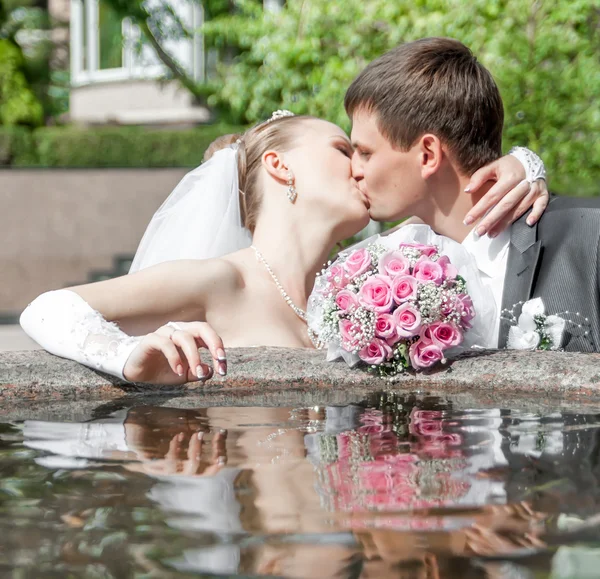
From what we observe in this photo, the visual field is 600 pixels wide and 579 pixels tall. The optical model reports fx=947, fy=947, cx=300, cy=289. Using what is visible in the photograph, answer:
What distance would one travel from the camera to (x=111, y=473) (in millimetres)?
1740

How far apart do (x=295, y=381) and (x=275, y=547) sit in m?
1.29

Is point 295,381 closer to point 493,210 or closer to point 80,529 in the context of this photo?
point 493,210

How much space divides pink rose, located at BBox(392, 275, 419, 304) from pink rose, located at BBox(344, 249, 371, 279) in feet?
0.43

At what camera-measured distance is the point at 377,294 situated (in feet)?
8.83

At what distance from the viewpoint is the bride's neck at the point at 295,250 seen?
3412mm

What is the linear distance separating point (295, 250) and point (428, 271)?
31.7 inches

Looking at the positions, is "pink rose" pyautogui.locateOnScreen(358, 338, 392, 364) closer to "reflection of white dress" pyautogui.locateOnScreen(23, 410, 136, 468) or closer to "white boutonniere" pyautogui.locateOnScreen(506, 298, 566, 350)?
"white boutonniere" pyautogui.locateOnScreen(506, 298, 566, 350)

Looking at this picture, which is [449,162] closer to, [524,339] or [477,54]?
A: [524,339]

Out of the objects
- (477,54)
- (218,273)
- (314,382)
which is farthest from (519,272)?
(477,54)

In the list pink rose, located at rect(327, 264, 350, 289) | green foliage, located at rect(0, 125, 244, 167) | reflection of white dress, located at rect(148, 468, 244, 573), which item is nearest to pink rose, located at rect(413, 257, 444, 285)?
pink rose, located at rect(327, 264, 350, 289)

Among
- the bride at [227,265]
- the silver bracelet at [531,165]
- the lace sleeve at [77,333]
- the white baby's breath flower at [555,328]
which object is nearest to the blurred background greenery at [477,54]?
the silver bracelet at [531,165]

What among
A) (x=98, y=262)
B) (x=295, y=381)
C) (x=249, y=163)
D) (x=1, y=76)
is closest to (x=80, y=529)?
(x=295, y=381)

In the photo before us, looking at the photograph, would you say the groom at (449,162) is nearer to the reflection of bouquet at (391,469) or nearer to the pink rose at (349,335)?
the pink rose at (349,335)

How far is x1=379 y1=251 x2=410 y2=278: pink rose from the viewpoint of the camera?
2732 mm
